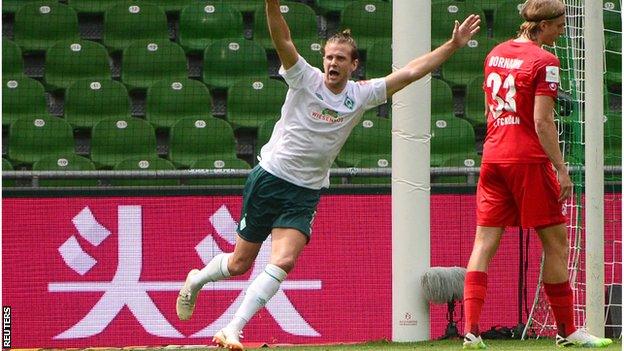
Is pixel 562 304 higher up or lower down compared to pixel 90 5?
lower down

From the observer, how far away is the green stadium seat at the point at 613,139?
1000cm

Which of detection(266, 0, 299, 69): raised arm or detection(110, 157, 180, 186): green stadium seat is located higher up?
detection(266, 0, 299, 69): raised arm

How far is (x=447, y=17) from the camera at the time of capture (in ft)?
40.2

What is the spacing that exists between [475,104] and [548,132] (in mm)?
5263

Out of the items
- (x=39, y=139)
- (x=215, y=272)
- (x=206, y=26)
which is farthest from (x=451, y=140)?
(x=215, y=272)

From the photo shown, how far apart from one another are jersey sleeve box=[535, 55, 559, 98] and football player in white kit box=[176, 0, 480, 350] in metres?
→ 0.44

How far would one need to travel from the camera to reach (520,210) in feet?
21.3

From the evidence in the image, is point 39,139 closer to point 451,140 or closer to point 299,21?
point 299,21

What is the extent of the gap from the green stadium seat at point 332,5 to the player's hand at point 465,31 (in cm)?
602

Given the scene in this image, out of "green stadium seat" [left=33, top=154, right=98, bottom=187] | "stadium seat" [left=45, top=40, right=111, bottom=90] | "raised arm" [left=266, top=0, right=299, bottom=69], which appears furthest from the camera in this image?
"stadium seat" [left=45, top=40, right=111, bottom=90]

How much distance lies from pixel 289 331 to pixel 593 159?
2.93m

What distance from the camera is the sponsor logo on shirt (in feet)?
20.7

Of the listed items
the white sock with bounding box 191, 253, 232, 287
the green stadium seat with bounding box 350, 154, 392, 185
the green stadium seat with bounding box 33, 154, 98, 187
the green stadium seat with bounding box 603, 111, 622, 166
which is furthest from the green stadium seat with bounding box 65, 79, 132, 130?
the white sock with bounding box 191, 253, 232, 287

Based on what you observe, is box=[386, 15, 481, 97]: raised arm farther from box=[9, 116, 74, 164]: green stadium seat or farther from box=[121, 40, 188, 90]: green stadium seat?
box=[121, 40, 188, 90]: green stadium seat
